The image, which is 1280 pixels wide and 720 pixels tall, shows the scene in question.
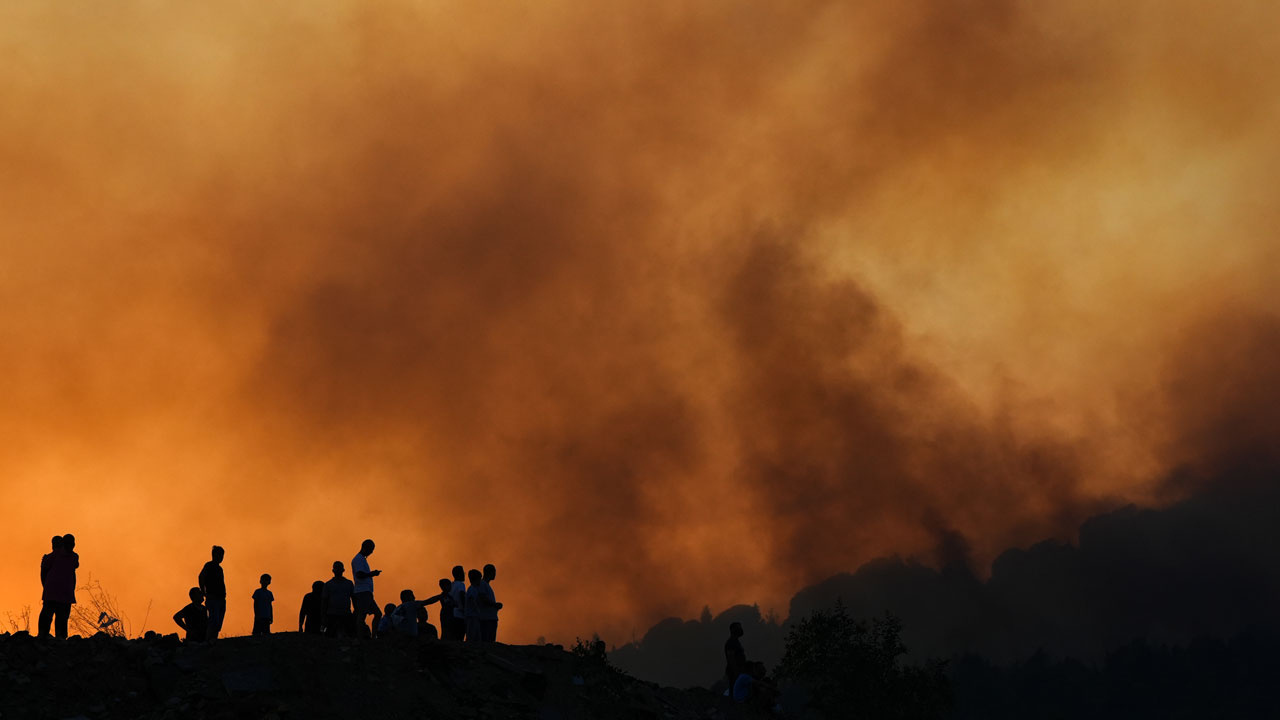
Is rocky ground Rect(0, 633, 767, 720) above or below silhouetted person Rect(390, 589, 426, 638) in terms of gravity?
below

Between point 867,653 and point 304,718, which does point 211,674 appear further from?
point 867,653

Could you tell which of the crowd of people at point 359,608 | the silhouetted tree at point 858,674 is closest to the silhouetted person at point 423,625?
the crowd of people at point 359,608

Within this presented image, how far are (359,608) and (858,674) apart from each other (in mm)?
48494

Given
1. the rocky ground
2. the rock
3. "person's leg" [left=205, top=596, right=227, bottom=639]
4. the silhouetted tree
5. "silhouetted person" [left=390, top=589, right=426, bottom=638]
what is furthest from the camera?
the silhouetted tree

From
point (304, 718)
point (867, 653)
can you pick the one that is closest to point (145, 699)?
point (304, 718)

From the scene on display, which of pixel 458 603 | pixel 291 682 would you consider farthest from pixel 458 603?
pixel 291 682

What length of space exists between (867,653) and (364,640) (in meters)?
48.3

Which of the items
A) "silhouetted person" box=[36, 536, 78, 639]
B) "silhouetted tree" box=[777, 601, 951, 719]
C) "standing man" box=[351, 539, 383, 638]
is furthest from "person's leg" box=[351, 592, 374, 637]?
"silhouetted tree" box=[777, 601, 951, 719]

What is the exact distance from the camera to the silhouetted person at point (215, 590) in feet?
89.1

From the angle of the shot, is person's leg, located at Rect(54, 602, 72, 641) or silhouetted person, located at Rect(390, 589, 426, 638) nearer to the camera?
person's leg, located at Rect(54, 602, 72, 641)

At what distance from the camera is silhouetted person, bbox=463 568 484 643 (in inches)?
1202

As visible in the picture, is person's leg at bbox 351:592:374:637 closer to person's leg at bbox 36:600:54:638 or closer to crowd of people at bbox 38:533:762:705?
crowd of people at bbox 38:533:762:705

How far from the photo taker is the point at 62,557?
26078 millimetres

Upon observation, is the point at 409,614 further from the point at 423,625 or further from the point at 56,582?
the point at 56,582
